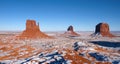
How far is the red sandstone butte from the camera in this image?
17498 cm

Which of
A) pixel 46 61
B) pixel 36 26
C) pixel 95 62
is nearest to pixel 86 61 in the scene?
pixel 95 62

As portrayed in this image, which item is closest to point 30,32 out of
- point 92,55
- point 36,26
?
point 36,26

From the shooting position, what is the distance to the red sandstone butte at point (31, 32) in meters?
175

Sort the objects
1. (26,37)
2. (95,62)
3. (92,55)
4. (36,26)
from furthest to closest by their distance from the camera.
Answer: (36,26)
(26,37)
(92,55)
(95,62)

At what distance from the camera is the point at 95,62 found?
49.2 meters

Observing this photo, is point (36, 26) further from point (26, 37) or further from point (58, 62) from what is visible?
point (58, 62)

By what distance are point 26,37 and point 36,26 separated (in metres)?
21.0

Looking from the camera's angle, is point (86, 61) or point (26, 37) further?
point (26, 37)

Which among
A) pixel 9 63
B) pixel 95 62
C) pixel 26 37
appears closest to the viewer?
pixel 95 62

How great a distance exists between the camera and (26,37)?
172625mm

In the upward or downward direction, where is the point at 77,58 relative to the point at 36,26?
downward

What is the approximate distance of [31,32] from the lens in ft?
598

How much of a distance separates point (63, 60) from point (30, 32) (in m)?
133

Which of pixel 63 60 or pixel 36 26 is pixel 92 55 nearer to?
pixel 63 60
